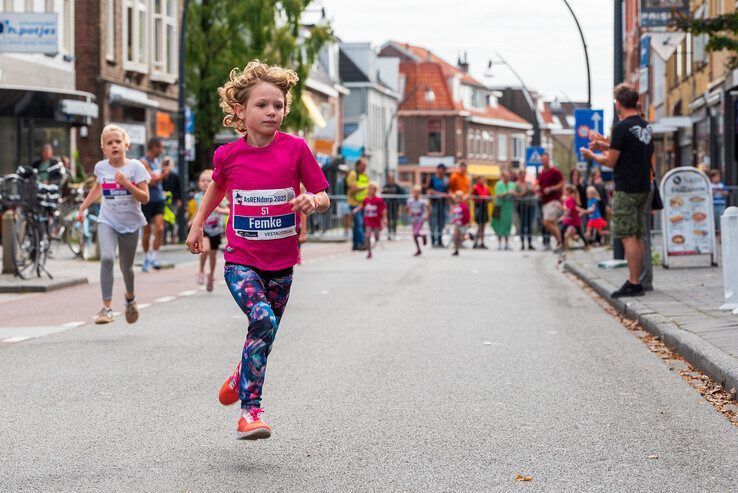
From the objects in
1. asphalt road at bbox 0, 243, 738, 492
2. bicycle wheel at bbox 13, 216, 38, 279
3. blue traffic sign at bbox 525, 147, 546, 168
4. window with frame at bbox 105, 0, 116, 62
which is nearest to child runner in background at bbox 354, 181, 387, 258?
bicycle wheel at bbox 13, 216, 38, 279

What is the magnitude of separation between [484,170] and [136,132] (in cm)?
6630

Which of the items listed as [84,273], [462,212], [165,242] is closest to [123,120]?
[165,242]

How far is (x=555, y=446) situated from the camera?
6.51 m

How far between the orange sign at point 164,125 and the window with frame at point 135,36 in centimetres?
191

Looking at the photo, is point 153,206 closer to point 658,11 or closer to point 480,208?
point 658,11

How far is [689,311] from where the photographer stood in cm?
1232

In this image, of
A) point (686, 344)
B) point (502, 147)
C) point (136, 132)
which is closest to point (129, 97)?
point (136, 132)

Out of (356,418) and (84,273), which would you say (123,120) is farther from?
(356,418)

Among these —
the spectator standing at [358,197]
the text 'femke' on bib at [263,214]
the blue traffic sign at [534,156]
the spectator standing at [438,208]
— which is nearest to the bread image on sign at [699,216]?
the spectator standing at [358,197]

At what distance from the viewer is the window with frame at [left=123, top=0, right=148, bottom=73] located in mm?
39375

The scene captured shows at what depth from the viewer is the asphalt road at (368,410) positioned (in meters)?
5.88

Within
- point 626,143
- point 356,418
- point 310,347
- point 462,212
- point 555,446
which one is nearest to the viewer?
point 555,446

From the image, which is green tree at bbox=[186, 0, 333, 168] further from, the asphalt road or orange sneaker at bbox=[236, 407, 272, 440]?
orange sneaker at bbox=[236, 407, 272, 440]

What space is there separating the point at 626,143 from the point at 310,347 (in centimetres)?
503
